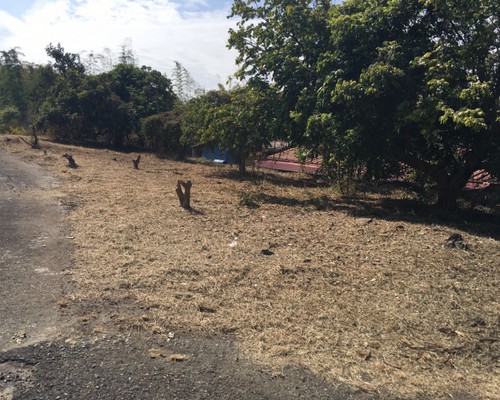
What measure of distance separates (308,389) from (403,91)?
6217 millimetres

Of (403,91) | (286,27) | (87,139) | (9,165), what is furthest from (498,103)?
(87,139)

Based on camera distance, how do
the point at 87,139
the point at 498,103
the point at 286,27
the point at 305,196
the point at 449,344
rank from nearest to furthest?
the point at 449,344 → the point at 498,103 → the point at 286,27 → the point at 305,196 → the point at 87,139

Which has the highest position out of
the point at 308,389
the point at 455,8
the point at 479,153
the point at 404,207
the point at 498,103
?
the point at 455,8

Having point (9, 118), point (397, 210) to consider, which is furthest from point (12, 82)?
point (397, 210)

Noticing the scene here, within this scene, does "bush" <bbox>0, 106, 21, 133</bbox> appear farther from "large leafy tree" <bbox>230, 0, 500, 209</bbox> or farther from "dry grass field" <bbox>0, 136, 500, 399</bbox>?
"large leafy tree" <bbox>230, 0, 500, 209</bbox>

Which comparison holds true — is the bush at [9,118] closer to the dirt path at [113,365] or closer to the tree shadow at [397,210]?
the tree shadow at [397,210]

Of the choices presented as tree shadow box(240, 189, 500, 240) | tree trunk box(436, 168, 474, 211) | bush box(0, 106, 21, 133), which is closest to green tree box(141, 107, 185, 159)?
tree shadow box(240, 189, 500, 240)

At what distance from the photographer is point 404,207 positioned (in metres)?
9.48

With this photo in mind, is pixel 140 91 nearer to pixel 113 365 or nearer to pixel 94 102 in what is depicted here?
pixel 94 102

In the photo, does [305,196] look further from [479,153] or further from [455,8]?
[455,8]

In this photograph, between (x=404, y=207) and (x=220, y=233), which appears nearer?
(x=220, y=233)

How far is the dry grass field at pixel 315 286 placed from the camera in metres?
3.39

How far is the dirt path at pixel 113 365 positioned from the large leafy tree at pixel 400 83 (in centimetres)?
500

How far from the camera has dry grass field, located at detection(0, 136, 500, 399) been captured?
11.1 ft
